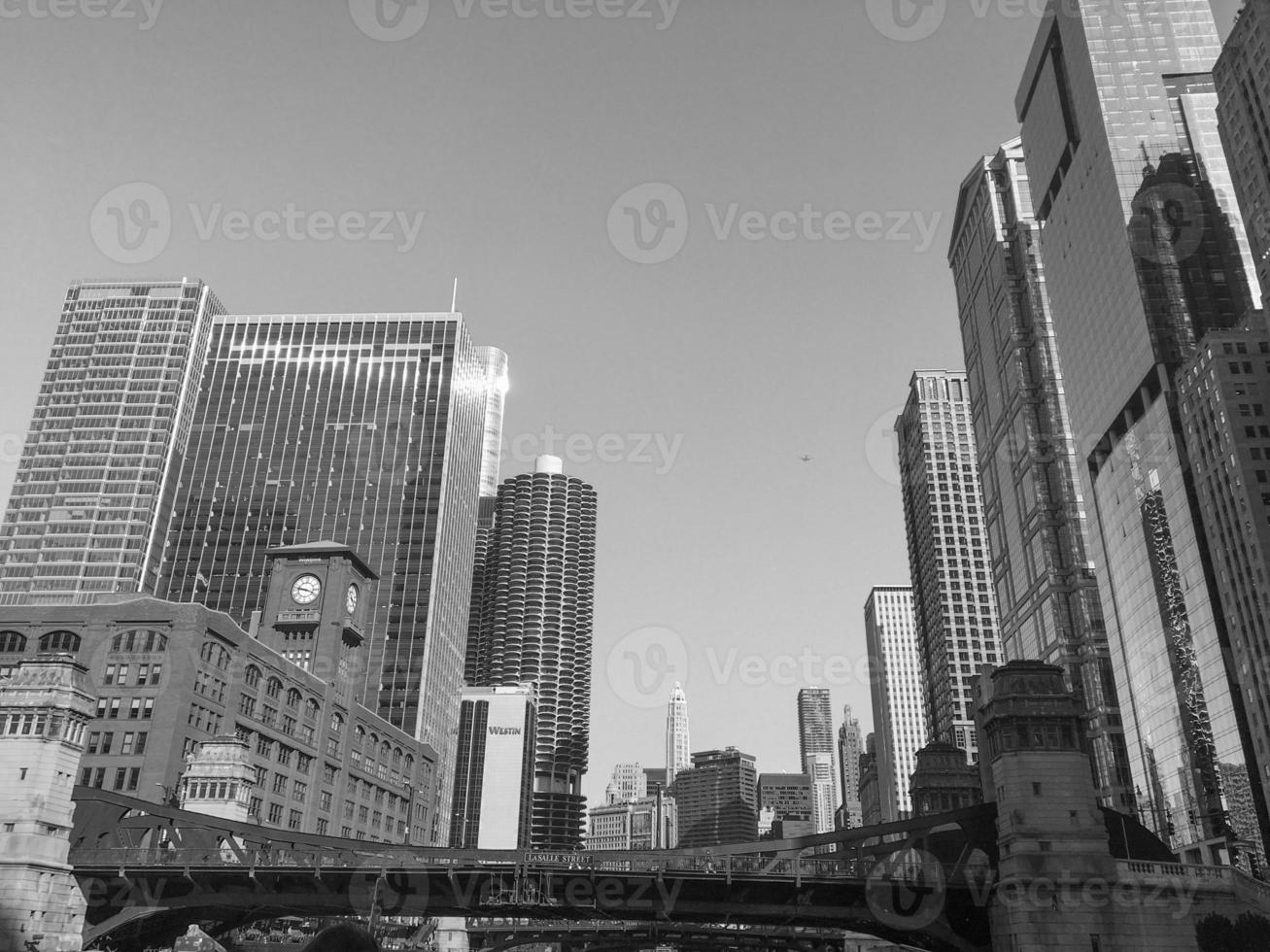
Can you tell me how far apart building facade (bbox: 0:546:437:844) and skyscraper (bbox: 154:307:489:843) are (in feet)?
93.2

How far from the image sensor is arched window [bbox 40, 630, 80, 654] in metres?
94.7

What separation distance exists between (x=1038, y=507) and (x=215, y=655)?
130799 mm

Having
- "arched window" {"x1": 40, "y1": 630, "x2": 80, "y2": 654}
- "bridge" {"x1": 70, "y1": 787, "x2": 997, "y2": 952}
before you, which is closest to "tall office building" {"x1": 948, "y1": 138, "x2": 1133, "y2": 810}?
"bridge" {"x1": 70, "y1": 787, "x2": 997, "y2": 952}

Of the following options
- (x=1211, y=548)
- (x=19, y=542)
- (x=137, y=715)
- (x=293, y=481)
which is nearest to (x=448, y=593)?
(x=293, y=481)

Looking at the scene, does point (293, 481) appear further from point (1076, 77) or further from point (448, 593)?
point (1076, 77)

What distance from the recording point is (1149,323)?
143 meters

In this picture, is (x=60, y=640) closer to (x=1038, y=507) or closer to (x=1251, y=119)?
(x=1251, y=119)

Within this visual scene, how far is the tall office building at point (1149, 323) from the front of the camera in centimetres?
12950

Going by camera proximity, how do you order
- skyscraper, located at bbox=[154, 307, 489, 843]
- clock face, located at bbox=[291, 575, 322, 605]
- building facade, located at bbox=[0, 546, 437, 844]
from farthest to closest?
skyscraper, located at bbox=[154, 307, 489, 843]
clock face, located at bbox=[291, 575, 322, 605]
building facade, located at bbox=[0, 546, 437, 844]

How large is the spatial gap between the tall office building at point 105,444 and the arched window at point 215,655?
268ft

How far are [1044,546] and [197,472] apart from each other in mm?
145360

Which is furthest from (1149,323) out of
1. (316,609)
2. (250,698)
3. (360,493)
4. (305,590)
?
(360,493)

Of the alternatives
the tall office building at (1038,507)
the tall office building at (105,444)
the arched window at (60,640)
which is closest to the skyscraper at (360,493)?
the tall office building at (105,444)

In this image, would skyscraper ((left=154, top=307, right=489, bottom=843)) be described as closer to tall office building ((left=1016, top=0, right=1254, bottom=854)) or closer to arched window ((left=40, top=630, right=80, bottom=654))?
arched window ((left=40, top=630, right=80, bottom=654))
